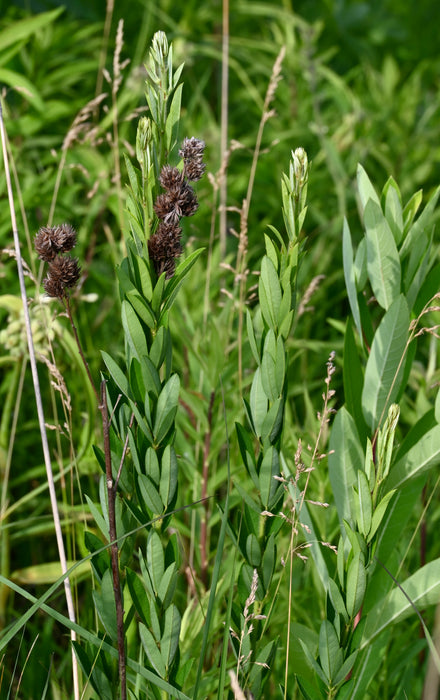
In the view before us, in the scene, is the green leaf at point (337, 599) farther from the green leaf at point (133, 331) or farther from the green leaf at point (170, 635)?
the green leaf at point (133, 331)

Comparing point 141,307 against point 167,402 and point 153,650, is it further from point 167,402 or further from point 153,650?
point 153,650

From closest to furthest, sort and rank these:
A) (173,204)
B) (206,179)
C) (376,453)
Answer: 1. (173,204)
2. (376,453)
3. (206,179)

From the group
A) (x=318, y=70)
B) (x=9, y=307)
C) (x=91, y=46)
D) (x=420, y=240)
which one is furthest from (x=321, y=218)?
(x=420, y=240)

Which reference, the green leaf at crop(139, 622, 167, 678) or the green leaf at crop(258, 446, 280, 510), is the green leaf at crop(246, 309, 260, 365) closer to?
the green leaf at crop(258, 446, 280, 510)

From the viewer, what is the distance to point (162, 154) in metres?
0.52

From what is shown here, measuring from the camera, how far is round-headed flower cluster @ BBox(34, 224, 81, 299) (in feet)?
1.72

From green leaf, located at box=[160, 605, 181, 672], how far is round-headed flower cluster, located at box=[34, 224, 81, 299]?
250 millimetres

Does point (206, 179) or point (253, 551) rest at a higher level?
point (206, 179)

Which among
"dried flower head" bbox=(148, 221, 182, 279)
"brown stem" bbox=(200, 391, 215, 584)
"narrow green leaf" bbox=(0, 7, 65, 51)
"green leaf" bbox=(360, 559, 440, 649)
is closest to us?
"dried flower head" bbox=(148, 221, 182, 279)

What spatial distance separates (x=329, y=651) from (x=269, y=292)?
28cm

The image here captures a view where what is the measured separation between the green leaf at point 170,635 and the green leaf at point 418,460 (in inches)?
8.1

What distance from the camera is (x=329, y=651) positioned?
56 centimetres

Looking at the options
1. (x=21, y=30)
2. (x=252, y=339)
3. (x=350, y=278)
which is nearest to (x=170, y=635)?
(x=252, y=339)

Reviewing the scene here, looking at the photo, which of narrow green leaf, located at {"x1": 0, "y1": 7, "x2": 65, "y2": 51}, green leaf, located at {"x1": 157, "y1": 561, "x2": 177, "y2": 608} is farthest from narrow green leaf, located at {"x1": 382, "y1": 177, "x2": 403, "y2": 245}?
narrow green leaf, located at {"x1": 0, "y1": 7, "x2": 65, "y2": 51}
